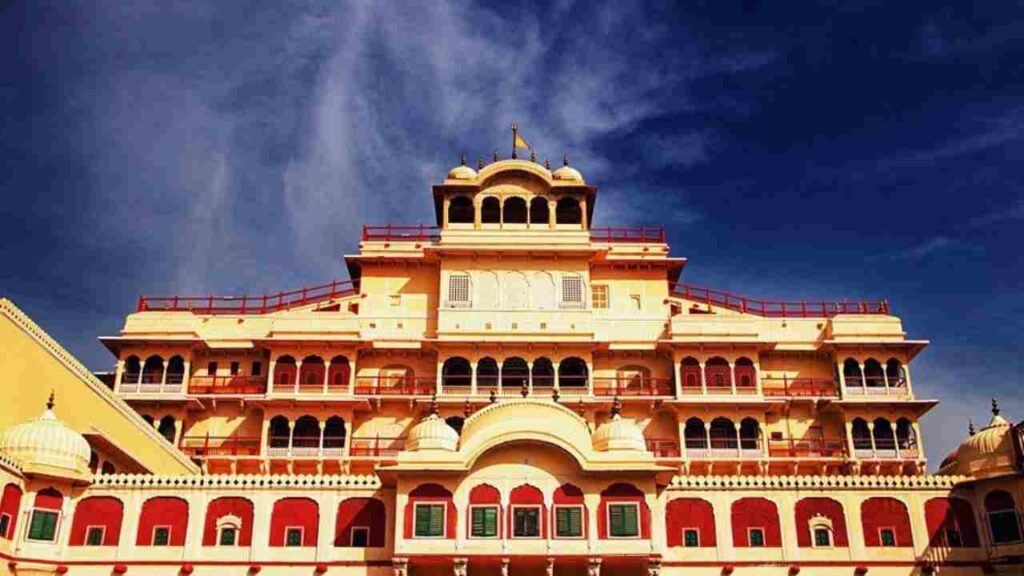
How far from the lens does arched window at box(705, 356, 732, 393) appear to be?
4612 cm

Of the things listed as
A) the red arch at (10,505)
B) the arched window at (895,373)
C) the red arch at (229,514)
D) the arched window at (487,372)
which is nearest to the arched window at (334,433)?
the arched window at (487,372)

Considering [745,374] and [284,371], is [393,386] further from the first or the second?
[745,374]

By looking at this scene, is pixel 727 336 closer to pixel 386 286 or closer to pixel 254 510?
pixel 386 286

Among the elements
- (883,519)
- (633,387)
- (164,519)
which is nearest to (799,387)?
(633,387)

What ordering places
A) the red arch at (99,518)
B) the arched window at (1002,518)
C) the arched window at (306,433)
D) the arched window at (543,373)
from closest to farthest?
1. the red arch at (99,518)
2. the arched window at (1002,518)
3. the arched window at (306,433)
4. the arched window at (543,373)

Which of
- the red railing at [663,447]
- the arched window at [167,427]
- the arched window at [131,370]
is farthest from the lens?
the arched window at [131,370]

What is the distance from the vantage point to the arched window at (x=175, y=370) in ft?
153

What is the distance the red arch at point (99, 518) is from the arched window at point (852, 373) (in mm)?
32116

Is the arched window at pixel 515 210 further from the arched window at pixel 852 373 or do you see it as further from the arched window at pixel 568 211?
the arched window at pixel 852 373

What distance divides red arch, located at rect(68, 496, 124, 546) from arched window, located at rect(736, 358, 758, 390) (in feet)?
89.0

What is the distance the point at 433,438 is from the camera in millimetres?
34406

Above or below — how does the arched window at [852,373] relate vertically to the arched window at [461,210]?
below

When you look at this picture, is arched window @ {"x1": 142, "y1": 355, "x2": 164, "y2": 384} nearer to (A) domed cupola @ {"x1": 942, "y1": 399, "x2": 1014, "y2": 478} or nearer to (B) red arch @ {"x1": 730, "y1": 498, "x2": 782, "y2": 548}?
(B) red arch @ {"x1": 730, "y1": 498, "x2": 782, "y2": 548}

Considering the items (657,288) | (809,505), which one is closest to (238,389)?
(657,288)
